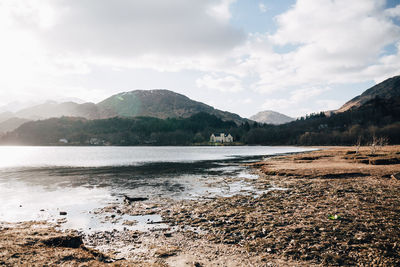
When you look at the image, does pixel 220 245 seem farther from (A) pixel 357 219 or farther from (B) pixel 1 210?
(B) pixel 1 210

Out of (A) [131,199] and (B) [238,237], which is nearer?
(B) [238,237]

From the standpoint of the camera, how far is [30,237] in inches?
608

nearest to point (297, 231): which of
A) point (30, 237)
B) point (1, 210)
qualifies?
point (30, 237)

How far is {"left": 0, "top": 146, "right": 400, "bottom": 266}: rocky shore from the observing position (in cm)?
1245

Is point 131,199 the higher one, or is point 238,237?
point 238,237

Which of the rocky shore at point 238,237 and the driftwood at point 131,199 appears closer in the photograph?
the rocky shore at point 238,237

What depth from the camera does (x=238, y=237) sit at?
15750 millimetres

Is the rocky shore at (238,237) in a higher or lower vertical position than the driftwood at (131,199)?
higher

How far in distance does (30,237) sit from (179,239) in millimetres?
9471

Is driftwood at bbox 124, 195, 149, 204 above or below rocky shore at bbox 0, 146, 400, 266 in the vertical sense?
below

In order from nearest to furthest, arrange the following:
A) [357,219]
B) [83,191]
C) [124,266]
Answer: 1. [124,266]
2. [357,219]
3. [83,191]

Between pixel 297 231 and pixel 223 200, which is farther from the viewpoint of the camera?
pixel 223 200

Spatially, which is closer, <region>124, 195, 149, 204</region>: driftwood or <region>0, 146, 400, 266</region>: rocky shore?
<region>0, 146, 400, 266</region>: rocky shore

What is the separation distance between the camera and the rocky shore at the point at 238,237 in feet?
40.9
